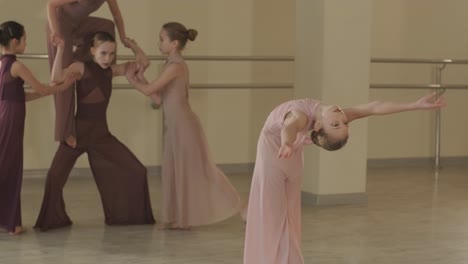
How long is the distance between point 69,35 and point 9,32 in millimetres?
455

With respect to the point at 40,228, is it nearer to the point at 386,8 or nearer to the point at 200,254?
the point at 200,254

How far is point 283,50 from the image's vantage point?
31.8ft

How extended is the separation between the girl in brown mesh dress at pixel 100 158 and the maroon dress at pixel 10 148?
21 centimetres

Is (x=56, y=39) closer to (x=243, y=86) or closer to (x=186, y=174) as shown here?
(x=186, y=174)

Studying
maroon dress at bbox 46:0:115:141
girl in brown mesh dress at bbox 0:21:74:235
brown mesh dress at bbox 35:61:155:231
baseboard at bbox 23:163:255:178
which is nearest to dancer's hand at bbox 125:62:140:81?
brown mesh dress at bbox 35:61:155:231

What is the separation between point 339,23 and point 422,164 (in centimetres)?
356

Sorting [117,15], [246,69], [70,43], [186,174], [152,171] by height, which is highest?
[117,15]

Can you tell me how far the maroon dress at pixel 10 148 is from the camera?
6191 mm

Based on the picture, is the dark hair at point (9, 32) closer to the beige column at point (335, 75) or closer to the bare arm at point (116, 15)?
the bare arm at point (116, 15)

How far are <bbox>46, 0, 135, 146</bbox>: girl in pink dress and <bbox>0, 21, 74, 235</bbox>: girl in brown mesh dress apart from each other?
21 centimetres

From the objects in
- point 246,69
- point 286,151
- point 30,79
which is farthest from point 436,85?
point 286,151

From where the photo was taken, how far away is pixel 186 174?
652 cm

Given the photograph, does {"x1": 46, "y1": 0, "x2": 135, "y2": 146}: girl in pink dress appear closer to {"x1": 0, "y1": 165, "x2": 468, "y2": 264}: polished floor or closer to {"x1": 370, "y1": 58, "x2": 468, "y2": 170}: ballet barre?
{"x1": 0, "y1": 165, "x2": 468, "y2": 264}: polished floor

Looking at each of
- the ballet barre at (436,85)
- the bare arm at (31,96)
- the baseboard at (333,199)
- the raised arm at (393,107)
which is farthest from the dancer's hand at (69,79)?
the ballet barre at (436,85)
